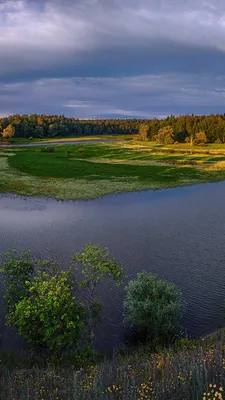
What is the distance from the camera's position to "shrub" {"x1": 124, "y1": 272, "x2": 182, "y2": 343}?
68.9 feet

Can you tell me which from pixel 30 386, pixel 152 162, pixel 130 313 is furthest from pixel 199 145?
pixel 30 386

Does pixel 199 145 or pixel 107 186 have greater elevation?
pixel 199 145

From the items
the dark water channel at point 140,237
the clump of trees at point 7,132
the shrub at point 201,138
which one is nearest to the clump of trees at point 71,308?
the dark water channel at point 140,237

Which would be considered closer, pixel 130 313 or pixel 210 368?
pixel 210 368

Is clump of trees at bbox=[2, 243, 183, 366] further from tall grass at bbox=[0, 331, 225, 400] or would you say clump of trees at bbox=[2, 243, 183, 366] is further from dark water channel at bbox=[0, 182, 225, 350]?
tall grass at bbox=[0, 331, 225, 400]

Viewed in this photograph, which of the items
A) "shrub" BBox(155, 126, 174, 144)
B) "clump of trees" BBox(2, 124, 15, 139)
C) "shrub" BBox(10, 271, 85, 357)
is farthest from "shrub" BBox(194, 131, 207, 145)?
"shrub" BBox(10, 271, 85, 357)

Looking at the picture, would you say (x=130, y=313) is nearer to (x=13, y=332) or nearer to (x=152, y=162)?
(x=13, y=332)

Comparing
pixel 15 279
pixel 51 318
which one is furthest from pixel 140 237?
pixel 51 318

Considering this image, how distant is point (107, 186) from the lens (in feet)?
231

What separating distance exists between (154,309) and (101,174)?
6568cm

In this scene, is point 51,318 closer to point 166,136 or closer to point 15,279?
point 15,279

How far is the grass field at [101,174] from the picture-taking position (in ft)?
224

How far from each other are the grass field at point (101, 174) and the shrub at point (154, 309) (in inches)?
1566

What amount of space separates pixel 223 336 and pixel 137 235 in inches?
895
